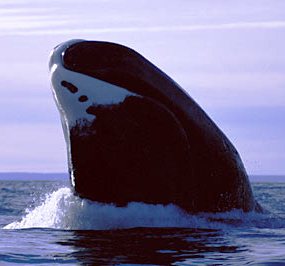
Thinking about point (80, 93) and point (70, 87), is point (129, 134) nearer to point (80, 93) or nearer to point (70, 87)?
point (80, 93)

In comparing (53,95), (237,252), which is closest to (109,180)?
(53,95)

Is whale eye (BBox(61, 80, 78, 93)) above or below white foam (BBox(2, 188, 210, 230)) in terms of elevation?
above

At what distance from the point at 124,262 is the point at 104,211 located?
211cm

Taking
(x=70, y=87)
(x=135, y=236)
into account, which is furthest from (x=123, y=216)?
(x=70, y=87)

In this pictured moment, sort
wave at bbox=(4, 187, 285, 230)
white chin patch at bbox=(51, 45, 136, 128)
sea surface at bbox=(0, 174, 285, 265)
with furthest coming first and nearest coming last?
wave at bbox=(4, 187, 285, 230), white chin patch at bbox=(51, 45, 136, 128), sea surface at bbox=(0, 174, 285, 265)

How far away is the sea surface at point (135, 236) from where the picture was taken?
30.6ft

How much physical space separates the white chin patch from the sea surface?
96 centimetres

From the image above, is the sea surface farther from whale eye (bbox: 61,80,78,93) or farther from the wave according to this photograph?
whale eye (bbox: 61,80,78,93)

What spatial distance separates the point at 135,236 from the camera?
10.6 m

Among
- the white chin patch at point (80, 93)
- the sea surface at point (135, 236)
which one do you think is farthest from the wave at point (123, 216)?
the white chin patch at point (80, 93)

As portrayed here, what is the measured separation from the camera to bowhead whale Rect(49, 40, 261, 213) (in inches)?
431

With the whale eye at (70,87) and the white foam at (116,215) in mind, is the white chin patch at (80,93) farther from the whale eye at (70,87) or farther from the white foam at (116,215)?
the white foam at (116,215)

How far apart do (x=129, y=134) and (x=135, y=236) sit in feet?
3.71

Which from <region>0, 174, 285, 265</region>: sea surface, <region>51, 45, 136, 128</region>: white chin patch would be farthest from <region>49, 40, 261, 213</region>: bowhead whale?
<region>0, 174, 285, 265</region>: sea surface
